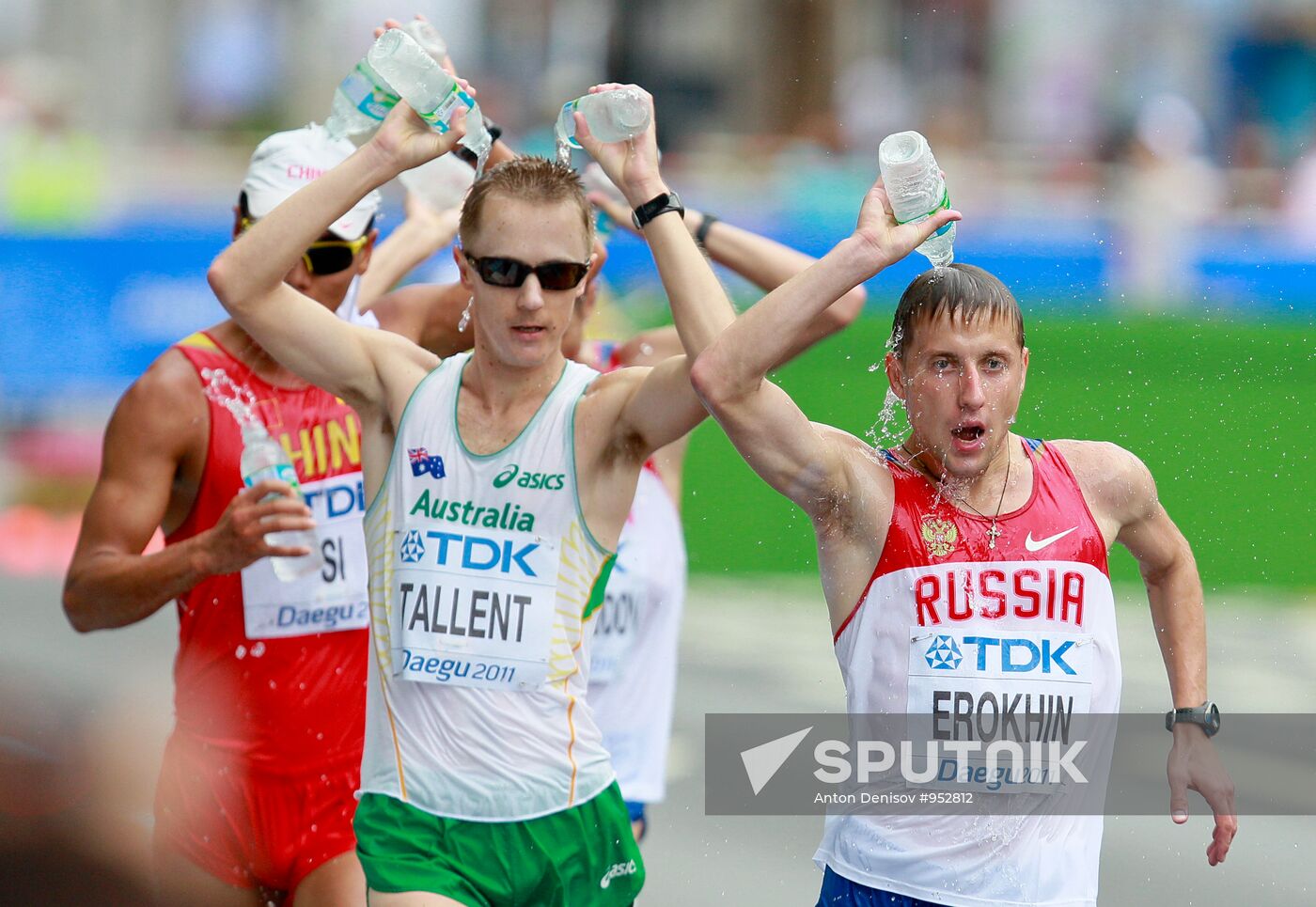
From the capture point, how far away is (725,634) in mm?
11117

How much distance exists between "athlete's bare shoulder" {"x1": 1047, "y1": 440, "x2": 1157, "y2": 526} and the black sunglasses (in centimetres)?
116

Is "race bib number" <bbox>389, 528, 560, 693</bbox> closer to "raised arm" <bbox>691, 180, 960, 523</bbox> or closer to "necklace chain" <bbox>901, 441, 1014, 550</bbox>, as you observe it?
"raised arm" <bbox>691, 180, 960, 523</bbox>

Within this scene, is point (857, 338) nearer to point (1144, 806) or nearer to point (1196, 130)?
point (1196, 130)

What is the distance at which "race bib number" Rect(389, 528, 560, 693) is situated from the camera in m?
4.12

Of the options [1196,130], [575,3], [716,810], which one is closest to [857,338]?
[1196,130]

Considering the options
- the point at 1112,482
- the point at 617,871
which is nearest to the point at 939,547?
the point at 1112,482

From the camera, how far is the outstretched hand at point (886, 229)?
3.78m

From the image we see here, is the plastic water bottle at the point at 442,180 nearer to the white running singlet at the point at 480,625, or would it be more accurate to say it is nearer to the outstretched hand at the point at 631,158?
the outstretched hand at the point at 631,158

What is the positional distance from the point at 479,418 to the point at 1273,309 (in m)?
12.0

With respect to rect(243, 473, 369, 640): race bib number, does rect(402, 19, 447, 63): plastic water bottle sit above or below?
above

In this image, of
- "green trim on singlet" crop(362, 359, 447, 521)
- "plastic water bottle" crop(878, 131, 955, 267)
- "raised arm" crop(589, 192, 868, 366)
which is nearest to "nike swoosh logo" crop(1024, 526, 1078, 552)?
"plastic water bottle" crop(878, 131, 955, 267)

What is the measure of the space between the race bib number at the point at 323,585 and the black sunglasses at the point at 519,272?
1066 mm

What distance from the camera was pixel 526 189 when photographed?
13.7ft

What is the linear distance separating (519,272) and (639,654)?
6.84ft
